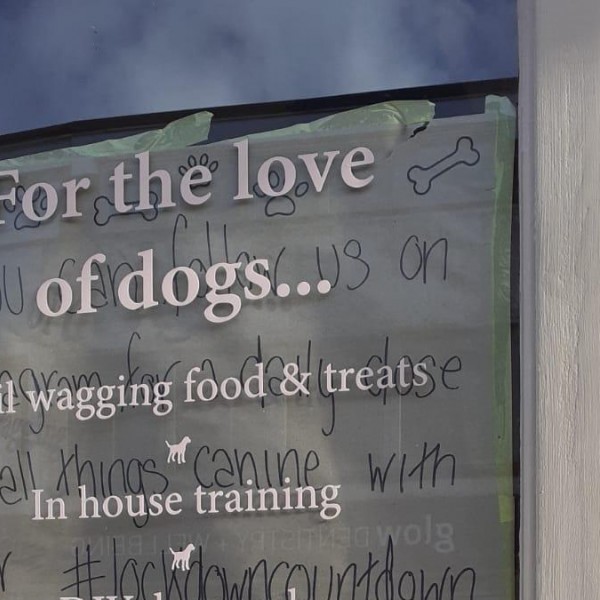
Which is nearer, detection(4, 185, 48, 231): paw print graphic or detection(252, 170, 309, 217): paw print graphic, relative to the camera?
detection(252, 170, 309, 217): paw print graphic

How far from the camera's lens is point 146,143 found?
2.79m

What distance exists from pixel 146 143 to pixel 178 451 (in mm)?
728

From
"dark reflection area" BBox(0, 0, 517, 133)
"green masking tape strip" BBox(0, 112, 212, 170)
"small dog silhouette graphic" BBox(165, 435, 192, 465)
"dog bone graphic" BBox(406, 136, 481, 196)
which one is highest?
"dark reflection area" BBox(0, 0, 517, 133)

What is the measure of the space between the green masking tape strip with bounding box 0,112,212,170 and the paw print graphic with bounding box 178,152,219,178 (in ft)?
0.12

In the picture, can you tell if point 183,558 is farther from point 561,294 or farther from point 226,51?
point 226,51

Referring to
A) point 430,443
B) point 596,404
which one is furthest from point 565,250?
point 430,443

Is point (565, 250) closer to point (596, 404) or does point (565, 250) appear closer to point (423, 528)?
point (596, 404)

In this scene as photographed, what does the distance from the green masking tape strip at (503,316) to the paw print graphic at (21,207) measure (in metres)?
1.06

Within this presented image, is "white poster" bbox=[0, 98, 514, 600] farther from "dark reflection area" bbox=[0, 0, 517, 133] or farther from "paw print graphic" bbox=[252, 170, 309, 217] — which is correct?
"dark reflection area" bbox=[0, 0, 517, 133]

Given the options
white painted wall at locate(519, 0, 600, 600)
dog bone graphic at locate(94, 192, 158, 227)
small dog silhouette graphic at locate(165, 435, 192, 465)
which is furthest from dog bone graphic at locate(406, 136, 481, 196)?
small dog silhouette graphic at locate(165, 435, 192, 465)

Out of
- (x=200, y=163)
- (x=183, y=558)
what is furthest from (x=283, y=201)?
(x=183, y=558)

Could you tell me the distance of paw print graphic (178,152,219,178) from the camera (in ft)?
9.04

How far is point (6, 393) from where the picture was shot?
2764 mm

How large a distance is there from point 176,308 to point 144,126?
0.45 m
